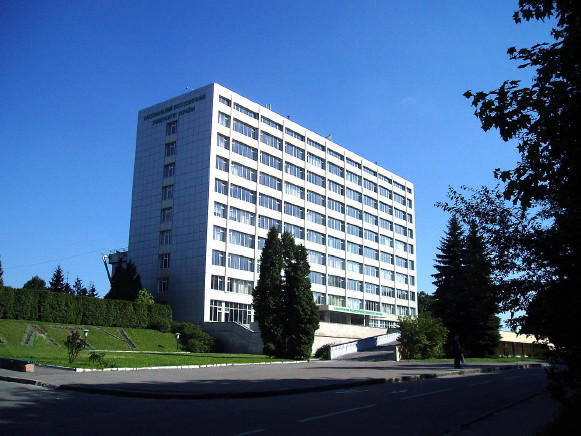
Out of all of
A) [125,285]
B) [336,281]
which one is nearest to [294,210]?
[336,281]

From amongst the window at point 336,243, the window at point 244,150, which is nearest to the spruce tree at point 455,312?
the window at point 336,243

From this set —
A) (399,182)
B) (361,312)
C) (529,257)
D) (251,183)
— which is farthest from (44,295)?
(399,182)

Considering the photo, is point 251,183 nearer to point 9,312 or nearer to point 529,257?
point 9,312

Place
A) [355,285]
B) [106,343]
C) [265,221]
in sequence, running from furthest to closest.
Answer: [355,285], [265,221], [106,343]

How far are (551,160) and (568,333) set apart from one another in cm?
315

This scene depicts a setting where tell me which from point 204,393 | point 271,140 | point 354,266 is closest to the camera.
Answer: point 204,393

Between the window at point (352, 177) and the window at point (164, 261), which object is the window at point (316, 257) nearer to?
the window at point (352, 177)

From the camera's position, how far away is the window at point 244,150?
65.2 metres

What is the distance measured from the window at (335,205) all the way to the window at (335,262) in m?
7.30

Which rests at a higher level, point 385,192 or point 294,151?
point 385,192

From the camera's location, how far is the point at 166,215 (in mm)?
63406

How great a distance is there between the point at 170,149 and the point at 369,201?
1497 inches

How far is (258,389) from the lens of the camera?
615 inches

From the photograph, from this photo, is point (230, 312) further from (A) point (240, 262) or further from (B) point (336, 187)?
(B) point (336, 187)
